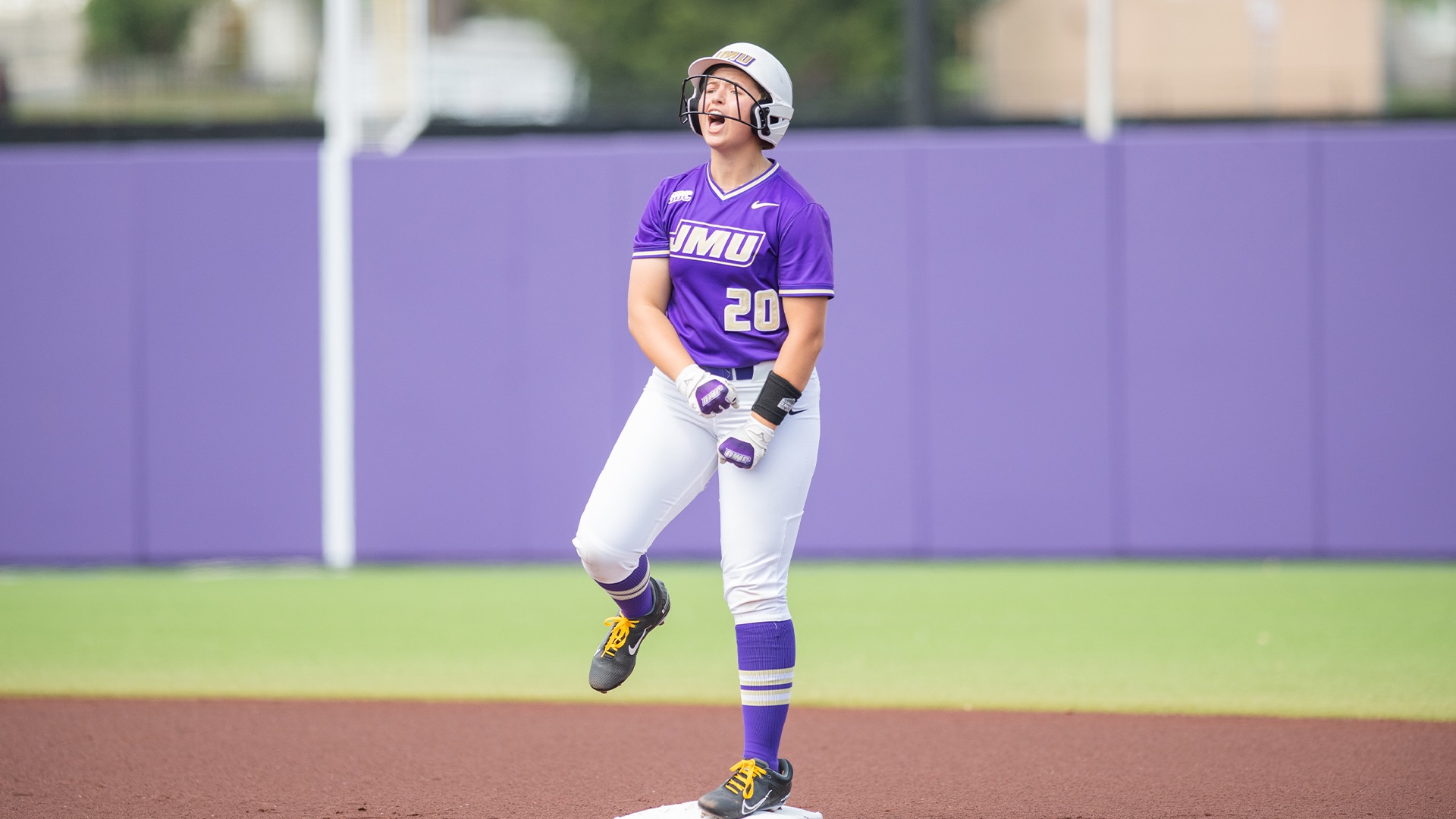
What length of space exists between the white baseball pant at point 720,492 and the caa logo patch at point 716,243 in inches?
12.7

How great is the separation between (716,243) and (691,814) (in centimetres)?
155

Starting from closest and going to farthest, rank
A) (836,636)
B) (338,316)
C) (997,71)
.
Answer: (836,636) < (338,316) < (997,71)

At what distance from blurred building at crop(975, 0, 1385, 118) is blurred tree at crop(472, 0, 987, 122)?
691 inches

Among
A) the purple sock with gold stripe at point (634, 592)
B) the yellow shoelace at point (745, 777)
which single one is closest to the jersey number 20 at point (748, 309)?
the purple sock with gold stripe at point (634, 592)

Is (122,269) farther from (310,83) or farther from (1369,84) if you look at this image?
(1369,84)

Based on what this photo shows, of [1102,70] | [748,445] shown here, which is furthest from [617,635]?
[1102,70]

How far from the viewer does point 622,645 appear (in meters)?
4.20

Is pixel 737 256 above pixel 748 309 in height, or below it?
above

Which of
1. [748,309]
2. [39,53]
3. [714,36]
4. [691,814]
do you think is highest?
[714,36]

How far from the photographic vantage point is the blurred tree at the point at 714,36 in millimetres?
32688

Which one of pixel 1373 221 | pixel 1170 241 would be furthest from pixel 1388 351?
pixel 1170 241

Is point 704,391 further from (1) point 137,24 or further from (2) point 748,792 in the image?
(1) point 137,24

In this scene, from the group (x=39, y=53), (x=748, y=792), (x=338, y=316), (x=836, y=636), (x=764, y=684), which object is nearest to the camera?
(x=748, y=792)

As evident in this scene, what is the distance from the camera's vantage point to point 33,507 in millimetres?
9797
